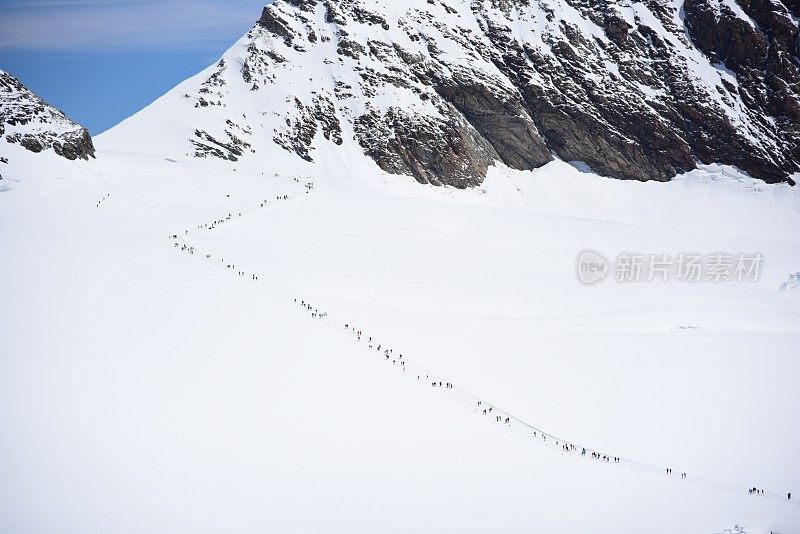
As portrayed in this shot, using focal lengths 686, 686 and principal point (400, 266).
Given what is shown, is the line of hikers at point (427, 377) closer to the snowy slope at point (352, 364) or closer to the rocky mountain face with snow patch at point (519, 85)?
the snowy slope at point (352, 364)

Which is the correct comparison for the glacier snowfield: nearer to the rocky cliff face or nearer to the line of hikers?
the line of hikers

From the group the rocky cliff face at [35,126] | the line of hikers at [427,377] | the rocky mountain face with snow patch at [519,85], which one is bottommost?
the line of hikers at [427,377]

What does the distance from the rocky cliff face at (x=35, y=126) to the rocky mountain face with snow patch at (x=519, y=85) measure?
26.3 meters

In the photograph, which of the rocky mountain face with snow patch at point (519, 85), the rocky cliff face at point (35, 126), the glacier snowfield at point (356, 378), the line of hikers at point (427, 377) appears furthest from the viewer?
the rocky mountain face with snow patch at point (519, 85)

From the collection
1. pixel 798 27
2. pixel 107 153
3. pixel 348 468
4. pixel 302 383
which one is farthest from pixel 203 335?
pixel 798 27

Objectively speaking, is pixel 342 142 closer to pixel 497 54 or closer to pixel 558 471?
pixel 497 54

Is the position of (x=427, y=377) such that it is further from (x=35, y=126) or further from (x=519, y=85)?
(x=519, y=85)

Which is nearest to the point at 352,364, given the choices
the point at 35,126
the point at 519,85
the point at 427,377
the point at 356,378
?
the point at 356,378

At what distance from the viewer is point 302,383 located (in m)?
25.9

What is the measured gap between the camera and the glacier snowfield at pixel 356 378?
63.7 feet

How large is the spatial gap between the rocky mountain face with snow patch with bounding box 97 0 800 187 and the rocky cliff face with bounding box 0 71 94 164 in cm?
2631

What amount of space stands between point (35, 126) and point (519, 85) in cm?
6492

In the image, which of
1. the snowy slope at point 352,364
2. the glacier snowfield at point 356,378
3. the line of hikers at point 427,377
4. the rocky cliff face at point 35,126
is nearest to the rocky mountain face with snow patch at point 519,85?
the snowy slope at point 352,364

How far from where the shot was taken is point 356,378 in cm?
2723
